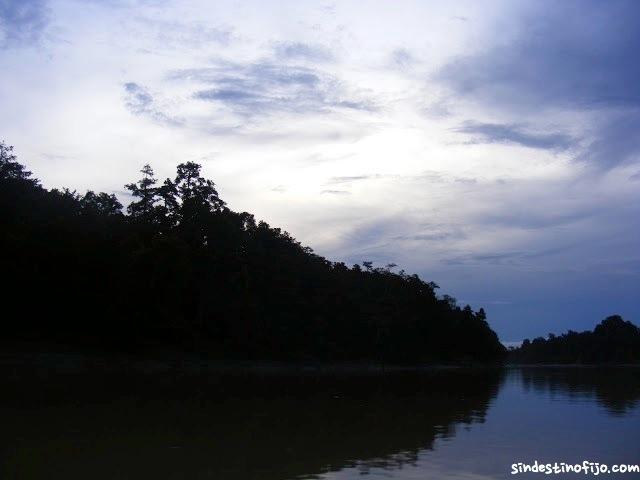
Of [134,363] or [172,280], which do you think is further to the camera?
[172,280]

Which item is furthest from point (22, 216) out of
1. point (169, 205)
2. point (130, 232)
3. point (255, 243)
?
point (255, 243)

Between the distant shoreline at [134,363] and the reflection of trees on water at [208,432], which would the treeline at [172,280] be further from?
the reflection of trees on water at [208,432]

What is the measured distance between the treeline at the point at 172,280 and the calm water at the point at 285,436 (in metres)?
21.6

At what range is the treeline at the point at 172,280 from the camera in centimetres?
5003

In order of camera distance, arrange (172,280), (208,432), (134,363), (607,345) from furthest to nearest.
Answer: (607,345) < (172,280) < (134,363) < (208,432)

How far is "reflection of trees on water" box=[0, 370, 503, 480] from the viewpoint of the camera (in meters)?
12.9

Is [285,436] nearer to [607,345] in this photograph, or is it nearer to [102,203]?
[102,203]

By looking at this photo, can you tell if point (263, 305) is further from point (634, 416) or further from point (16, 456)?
point (16, 456)

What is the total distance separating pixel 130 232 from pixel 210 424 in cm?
4085

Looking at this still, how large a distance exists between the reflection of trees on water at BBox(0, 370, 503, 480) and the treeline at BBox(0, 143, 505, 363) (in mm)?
21603

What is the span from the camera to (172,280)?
56375 mm

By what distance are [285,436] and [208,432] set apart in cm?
200

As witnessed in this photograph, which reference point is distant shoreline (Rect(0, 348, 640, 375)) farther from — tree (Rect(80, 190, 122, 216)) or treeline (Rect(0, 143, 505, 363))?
tree (Rect(80, 190, 122, 216))

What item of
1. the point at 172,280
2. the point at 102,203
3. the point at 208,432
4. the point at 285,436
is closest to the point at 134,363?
the point at 172,280
